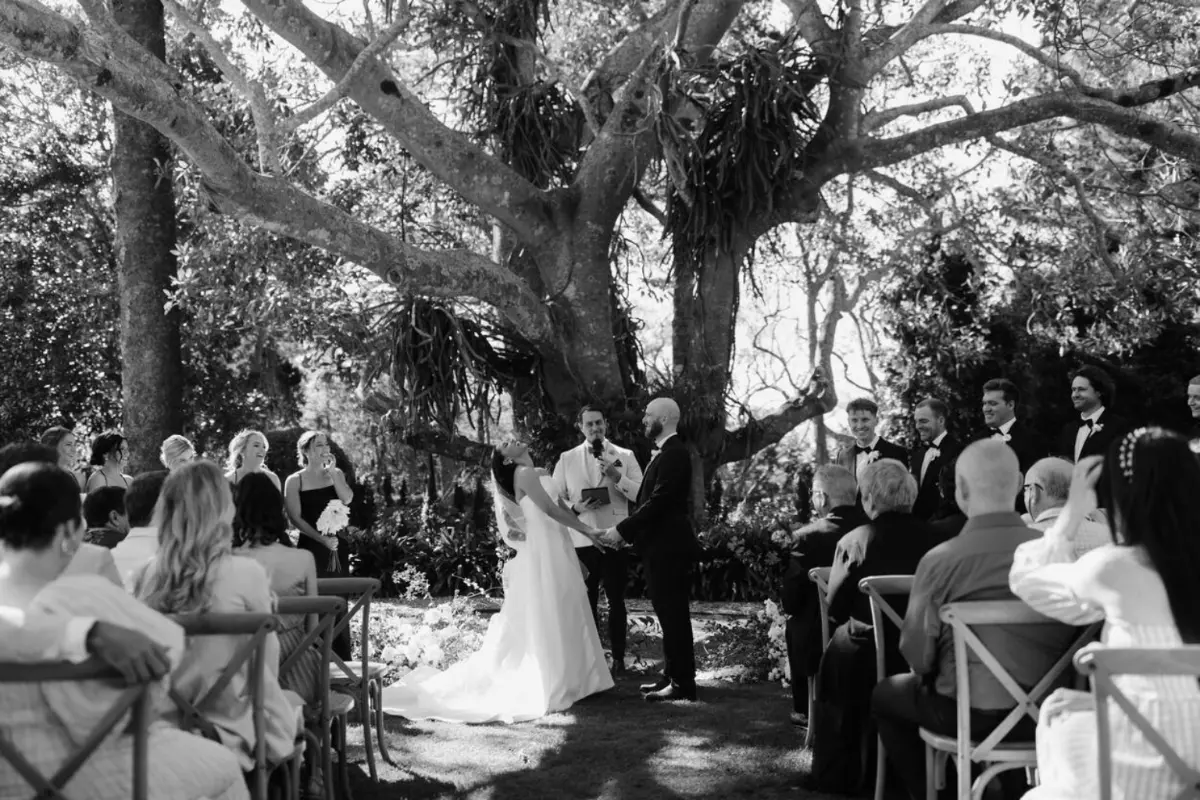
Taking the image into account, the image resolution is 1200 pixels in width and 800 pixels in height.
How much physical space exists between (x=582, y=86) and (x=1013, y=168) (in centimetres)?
572

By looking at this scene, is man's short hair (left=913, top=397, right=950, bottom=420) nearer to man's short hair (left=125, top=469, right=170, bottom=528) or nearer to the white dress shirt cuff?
man's short hair (left=125, top=469, right=170, bottom=528)

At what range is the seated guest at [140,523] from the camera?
485cm

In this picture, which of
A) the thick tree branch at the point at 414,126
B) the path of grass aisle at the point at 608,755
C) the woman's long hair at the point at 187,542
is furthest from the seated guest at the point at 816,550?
the thick tree branch at the point at 414,126

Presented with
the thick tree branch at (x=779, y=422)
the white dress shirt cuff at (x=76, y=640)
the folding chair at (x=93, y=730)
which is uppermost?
the thick tree branch at (x=779, y=422)

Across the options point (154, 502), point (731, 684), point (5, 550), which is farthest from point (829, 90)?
point (5, 550)

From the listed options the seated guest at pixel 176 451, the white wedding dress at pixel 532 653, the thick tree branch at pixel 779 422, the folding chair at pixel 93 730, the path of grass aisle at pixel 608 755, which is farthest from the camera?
the thick tree branch at pixel 779 422

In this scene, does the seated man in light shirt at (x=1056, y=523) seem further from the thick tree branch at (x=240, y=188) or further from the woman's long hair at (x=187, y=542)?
the thick tree branch at (x=240, y=188)

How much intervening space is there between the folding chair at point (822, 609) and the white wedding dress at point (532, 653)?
1718 millimetres

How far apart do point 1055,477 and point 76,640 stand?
352cm

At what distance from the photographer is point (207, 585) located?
13.4 feet

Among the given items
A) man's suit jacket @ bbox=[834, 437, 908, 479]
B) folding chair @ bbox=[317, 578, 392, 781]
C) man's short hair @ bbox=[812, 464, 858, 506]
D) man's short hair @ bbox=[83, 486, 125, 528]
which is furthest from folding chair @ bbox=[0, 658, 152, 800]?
man's suit jacket @ bbox=[834, 437, 908, 479]

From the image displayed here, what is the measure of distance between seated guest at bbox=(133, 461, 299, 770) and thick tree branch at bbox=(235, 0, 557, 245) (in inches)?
284

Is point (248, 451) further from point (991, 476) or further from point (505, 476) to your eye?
point (991, 476)

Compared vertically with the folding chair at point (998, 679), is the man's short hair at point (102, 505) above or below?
above
